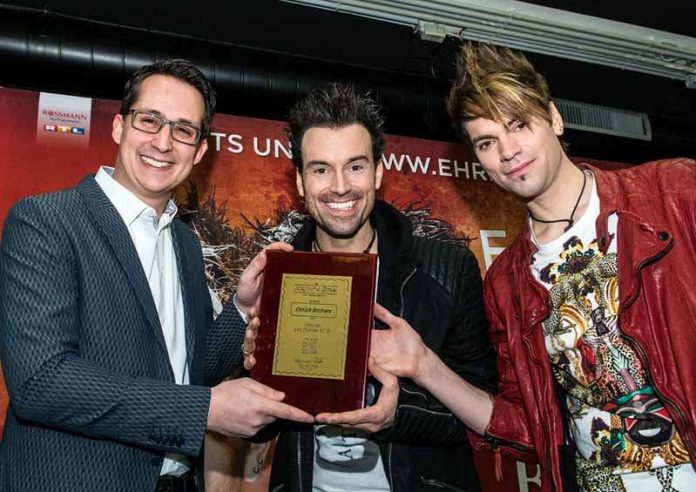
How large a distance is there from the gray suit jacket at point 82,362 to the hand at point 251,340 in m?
0.23

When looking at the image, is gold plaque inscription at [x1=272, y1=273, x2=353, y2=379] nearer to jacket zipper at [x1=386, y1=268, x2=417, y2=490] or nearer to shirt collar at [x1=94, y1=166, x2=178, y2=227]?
jacket zipper at [x1=386, y1=268, x2=417, y2=490]

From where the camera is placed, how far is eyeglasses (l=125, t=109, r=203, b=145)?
2248 millimetres

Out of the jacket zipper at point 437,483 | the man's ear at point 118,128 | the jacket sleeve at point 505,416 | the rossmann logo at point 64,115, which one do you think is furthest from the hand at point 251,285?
the rossmann logo at point 64,115

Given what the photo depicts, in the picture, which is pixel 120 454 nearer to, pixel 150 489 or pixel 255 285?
pixel 150 489

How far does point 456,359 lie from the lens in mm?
2412

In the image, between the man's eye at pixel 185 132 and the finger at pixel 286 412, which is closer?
the finger at pixel 286 412

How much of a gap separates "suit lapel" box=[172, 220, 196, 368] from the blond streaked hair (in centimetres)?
124

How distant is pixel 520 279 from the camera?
237 cm

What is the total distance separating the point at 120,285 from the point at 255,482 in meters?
2.41

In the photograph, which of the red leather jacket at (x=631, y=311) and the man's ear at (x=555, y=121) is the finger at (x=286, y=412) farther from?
the man's ear at (x=555, y=121)

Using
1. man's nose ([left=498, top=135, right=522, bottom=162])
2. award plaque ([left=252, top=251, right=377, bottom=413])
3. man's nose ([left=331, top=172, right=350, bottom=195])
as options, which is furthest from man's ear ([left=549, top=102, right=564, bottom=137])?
award plaque ([left=252, top=251, right=377, bottom=413])

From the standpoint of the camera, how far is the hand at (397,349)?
2027 mm

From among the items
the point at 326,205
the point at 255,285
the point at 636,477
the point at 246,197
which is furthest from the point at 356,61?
the point at 636,477

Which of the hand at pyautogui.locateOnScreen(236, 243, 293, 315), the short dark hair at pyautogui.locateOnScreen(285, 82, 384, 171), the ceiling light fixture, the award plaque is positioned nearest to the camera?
the award plaque
